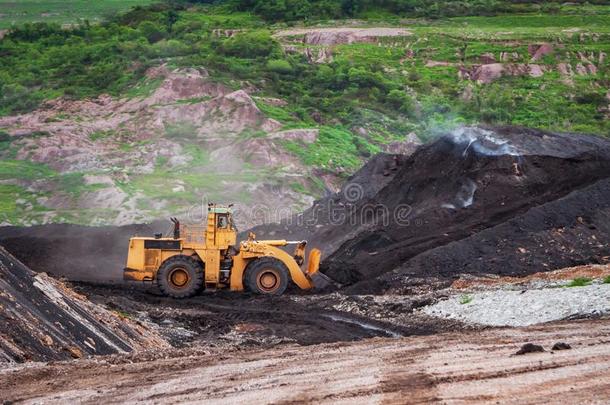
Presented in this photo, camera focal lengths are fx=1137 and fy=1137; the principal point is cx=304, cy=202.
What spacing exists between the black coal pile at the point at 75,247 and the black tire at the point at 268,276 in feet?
25.8

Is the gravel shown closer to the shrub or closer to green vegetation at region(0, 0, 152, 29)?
the shrub

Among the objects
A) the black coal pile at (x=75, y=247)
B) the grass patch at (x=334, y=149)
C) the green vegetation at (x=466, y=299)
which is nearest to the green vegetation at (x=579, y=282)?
the green vegetation at (x=466, y=299)

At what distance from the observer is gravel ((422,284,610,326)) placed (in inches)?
837

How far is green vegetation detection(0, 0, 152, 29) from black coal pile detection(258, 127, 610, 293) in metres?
57.0

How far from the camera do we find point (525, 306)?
890 inches

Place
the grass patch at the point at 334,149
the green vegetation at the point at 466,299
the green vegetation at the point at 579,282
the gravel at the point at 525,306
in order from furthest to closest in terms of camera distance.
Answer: the grass patch at the point at 334,149, the green vegetation at the point at 466,299, the green vegetation at the point at 579,282, the gravel at the point at 525,306

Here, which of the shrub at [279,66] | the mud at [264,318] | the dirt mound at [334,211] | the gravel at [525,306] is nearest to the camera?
the gravel at [525,306]

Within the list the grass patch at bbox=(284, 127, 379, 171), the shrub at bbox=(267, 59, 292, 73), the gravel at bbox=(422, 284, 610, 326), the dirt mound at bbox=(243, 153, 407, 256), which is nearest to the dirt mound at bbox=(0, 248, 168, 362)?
the gravel at bbox=(422, 284, 610, 326)

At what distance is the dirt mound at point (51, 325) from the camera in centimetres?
1781

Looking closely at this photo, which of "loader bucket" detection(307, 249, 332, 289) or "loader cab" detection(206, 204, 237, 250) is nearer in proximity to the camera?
"loader cab" detection(206, 204, 237, 250)

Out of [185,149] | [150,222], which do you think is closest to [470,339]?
[150,222]

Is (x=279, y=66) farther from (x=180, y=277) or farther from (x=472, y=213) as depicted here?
(x=180, y=277)

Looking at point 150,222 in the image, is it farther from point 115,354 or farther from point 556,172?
point 115,354

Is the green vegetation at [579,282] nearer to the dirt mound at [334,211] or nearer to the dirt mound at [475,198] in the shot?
the dirt mound at [475,198]
